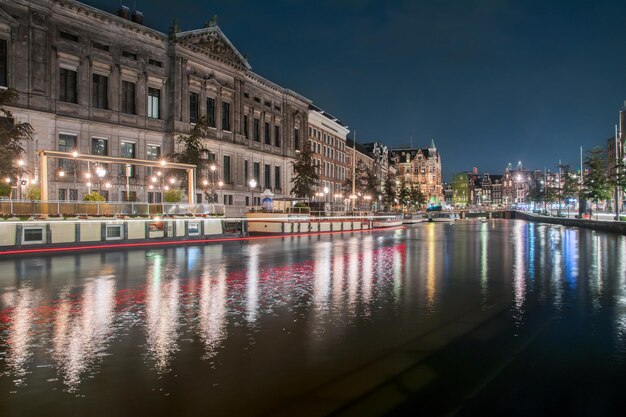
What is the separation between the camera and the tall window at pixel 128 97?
43.9 metres

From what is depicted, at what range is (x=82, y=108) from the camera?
130 ft

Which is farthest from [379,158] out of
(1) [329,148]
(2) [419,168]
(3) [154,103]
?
(3) [154,103]

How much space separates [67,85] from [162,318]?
3658 cm

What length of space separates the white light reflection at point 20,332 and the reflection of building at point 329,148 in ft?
215

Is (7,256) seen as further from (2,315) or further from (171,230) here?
(2,315)

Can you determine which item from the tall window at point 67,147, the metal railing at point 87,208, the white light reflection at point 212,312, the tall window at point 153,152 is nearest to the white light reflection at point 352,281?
the white light reflection at point 212,312

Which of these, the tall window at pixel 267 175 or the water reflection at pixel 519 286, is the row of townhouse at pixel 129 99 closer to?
the tall window at pixel 267 175

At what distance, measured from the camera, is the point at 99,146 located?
4150cm

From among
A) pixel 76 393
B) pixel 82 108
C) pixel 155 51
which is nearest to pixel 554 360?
pixel 76 393

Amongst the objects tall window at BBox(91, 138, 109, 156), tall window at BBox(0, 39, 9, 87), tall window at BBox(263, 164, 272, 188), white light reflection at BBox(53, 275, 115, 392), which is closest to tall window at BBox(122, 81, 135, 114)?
tall window at BBox(91, 138, 109, 156)

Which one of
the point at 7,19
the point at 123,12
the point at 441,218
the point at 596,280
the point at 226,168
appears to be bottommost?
the point at 596,280

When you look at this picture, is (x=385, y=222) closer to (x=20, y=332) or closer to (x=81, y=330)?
(x=81, y=330)

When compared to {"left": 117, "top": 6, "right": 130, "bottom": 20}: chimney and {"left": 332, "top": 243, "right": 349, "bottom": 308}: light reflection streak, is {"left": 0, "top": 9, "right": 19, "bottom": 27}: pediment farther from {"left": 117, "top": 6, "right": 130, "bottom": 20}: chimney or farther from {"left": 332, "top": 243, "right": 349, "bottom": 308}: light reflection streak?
{"left": 332, "top": 243, "right": 349, "bottom": 308}: light reflection streak

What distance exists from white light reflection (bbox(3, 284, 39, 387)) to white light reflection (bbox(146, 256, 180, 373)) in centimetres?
146
